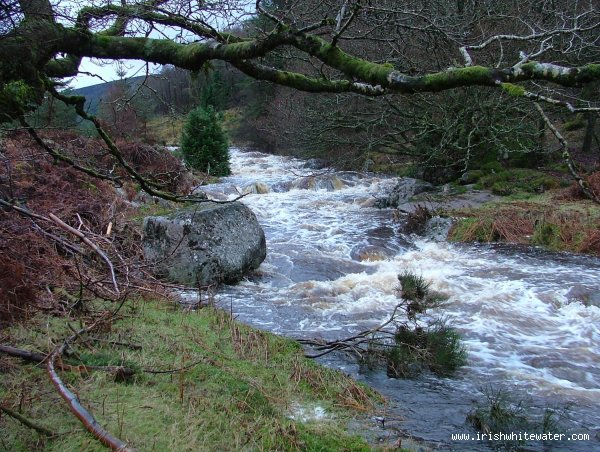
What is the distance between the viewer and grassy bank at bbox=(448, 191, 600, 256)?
36.7ft

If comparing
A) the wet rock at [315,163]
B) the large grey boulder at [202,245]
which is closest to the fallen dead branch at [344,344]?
the large grey boulder at [202,245]

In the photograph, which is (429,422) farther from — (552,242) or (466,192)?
(466,192)

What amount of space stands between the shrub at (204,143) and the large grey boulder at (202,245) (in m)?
14.6

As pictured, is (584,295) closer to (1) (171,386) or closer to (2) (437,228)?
(2) (437,228)

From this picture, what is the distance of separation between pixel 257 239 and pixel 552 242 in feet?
21.9

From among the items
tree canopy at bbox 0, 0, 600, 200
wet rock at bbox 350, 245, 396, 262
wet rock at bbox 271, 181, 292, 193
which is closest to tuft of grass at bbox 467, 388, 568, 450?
tree canopy at bbox 0, 0, 600, 200

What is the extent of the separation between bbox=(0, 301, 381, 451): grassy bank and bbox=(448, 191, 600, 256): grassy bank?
811 cm

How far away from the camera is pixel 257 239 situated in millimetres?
9969

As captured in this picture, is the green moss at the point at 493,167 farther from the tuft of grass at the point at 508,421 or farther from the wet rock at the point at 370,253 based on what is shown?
the tuft of grass at the point at 508,421

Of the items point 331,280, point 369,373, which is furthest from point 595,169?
point 369,373

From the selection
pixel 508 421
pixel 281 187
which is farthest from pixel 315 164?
pixel 508 421

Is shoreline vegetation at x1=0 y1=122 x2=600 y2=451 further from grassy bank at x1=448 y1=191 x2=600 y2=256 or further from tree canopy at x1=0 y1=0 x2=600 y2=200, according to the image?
grassy bank at x1=448 y1=191 x2=600 y2=256

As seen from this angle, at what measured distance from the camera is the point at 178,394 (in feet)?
11.7

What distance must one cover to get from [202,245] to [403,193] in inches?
351
